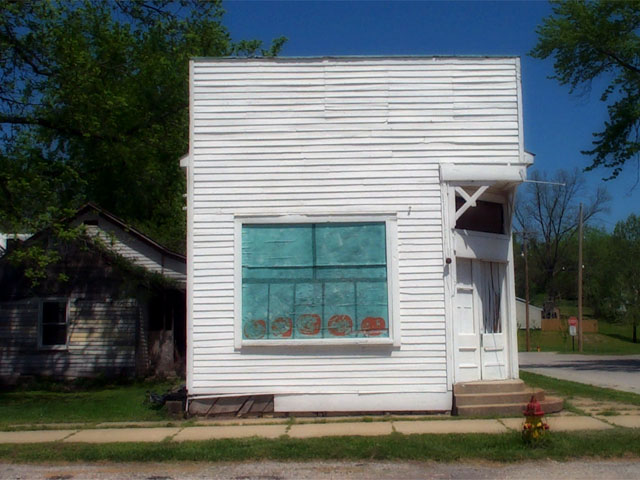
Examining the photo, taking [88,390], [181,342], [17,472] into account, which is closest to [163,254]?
[181,342]

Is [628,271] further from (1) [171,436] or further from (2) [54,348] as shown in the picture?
(1) [171,436]

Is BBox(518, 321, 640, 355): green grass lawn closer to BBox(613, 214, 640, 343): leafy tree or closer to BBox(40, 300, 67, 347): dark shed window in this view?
BBox(613, 214, 640, 343): leafy tree

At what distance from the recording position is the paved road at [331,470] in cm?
780

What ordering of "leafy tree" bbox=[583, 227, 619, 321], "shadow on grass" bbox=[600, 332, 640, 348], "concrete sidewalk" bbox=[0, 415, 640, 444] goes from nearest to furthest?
1. "concrete sidewalk" bbox=[0, 415, 640, 444]
2. "shadow on grass" bbox=[600, 332, 640, 348]
3. "leafy tree" bbox=[583, 227, 619, 321]

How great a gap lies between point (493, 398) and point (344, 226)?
350cm

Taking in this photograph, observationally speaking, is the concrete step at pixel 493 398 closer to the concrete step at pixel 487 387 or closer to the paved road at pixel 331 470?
the concrete step at pixel 487 387

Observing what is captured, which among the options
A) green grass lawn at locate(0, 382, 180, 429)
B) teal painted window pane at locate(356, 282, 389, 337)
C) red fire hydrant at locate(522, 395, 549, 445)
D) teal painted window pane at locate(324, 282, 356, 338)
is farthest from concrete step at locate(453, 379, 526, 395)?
green grass lawn at locate(0, 382, 180, 429)

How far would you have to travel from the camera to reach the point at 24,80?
16.8 meters

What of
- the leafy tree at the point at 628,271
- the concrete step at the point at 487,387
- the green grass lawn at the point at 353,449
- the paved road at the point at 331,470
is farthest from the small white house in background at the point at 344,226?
the leafy tree at the point at 628,271

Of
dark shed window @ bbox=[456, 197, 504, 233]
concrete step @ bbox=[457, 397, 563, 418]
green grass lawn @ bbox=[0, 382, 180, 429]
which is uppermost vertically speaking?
dark shed window @ bbox=[456, 197, 504, 233]

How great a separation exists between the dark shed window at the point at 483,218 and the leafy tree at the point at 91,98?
8.18 metres

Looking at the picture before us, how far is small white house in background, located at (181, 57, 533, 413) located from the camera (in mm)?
11656

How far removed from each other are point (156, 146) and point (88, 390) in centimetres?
629

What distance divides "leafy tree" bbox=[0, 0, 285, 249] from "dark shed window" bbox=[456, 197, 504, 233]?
26.8 feet
